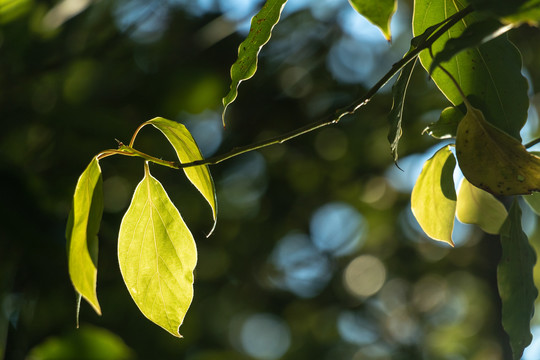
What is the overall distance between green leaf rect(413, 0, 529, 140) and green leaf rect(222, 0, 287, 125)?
94 mm

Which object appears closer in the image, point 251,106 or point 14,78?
point 14,78

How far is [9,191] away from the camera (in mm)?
999

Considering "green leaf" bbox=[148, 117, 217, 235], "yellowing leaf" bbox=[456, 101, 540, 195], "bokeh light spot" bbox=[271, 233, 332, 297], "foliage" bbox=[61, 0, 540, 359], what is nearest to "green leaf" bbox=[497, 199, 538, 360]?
"foliage" bbox=[61, 0, 540, 359]

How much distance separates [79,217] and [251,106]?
4.37ft

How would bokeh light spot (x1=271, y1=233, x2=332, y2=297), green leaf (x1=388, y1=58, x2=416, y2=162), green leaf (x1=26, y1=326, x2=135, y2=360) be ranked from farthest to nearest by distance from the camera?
bokeh light spot (x1=271, y1=233, x2=332, y2=297) → green leaf (x1=26, y1=326, x2=135, y2=360) → green leaf (x1=388, y1=58, x2=416, y2=162)

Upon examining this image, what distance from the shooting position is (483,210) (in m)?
0.45

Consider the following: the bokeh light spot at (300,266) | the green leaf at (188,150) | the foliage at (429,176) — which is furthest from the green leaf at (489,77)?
the bokeh light spot at (300,266)

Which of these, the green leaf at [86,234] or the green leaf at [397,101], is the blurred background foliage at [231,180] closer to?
the green leaf at [86,234]

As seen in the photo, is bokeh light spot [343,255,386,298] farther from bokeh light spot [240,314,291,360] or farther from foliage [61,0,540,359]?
foliage [61,0,540,359]

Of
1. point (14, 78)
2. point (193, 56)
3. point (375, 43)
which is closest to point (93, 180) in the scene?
point (14, 78)

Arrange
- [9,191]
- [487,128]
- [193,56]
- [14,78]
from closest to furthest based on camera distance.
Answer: [487,128]
[9,191]
[14,78]
[193,56]

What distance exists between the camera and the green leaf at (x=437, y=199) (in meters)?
0.42

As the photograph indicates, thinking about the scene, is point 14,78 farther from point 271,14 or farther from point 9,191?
point 271,14

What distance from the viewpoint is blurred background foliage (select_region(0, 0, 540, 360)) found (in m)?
1.24
